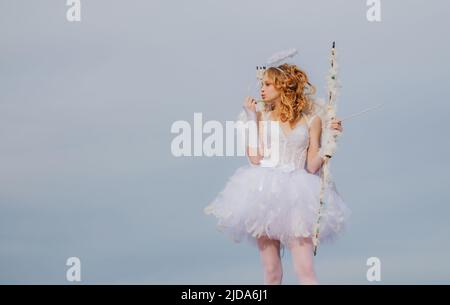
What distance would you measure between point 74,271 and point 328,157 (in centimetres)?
222

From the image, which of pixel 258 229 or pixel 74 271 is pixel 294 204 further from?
pixel 74 271

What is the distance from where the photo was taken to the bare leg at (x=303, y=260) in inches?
322

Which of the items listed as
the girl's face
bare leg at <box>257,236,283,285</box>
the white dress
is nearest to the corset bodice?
the white dress

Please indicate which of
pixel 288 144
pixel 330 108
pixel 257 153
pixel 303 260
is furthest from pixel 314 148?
pixel 303 260

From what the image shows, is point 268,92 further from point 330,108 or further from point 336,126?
point 336,126

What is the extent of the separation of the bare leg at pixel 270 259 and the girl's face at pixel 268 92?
110cm

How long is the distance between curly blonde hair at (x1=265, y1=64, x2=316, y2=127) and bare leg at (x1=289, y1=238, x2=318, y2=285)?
962 mm

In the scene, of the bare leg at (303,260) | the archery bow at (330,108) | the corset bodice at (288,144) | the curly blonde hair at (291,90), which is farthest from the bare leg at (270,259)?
the curly blonde hair at (291,90)

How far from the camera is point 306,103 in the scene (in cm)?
859

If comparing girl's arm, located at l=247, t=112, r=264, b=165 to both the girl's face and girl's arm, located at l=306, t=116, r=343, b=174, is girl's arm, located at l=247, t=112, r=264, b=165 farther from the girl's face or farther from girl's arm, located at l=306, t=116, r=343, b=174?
girl's arm, located at l=306, t=116, r=343, b=174

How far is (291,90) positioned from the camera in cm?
859

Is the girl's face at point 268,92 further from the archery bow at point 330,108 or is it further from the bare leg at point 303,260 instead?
the bare leg at point 303,260

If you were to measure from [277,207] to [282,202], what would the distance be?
6 cm
